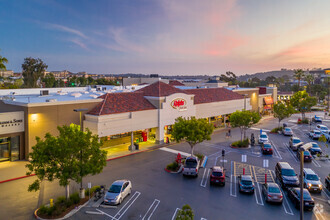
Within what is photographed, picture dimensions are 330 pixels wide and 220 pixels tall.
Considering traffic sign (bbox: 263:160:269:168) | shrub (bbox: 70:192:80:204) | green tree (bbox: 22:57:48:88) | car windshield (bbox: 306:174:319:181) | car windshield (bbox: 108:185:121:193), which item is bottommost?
shrub (bbox: 70:192:80:204)

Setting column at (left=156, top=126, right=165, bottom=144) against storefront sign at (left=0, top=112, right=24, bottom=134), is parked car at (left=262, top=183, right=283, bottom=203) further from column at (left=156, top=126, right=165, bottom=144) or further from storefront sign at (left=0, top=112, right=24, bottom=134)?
storefront sign at (left=0, top=112, right=24, bottom=134)

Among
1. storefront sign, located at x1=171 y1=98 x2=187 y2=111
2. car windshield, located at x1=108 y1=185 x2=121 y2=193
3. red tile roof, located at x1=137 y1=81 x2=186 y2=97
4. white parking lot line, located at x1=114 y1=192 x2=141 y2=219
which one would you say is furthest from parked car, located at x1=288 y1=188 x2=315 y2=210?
red tile roof, located at x1=137 y1=81 x2=186 y2=97

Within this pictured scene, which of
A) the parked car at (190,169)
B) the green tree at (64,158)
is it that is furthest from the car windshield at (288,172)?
the green tree at (64,158)

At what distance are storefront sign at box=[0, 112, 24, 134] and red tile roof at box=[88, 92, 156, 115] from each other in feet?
29.1

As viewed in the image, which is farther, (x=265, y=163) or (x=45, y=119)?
(x=45, y=119)

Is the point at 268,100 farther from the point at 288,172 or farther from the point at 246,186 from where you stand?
the point at 246,186

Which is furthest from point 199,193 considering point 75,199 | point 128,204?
point 75,199

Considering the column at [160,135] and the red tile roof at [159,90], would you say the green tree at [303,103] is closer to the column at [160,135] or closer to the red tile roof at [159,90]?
the red tile roof at [159,90]

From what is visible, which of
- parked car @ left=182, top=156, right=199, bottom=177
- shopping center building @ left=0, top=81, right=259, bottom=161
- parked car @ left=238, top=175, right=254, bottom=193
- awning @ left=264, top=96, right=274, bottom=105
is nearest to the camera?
parked car @ left=238, top=175, right=254, bottom=193

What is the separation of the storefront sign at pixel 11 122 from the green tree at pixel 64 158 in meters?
13.9

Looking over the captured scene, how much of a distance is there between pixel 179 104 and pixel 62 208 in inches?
1129

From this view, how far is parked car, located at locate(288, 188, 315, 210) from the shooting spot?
18141 mm

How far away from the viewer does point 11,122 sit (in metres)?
29.1

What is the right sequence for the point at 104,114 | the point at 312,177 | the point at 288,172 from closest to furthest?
1. the point at 312,177
2. the point at 288,172
3. the point at 104,114
